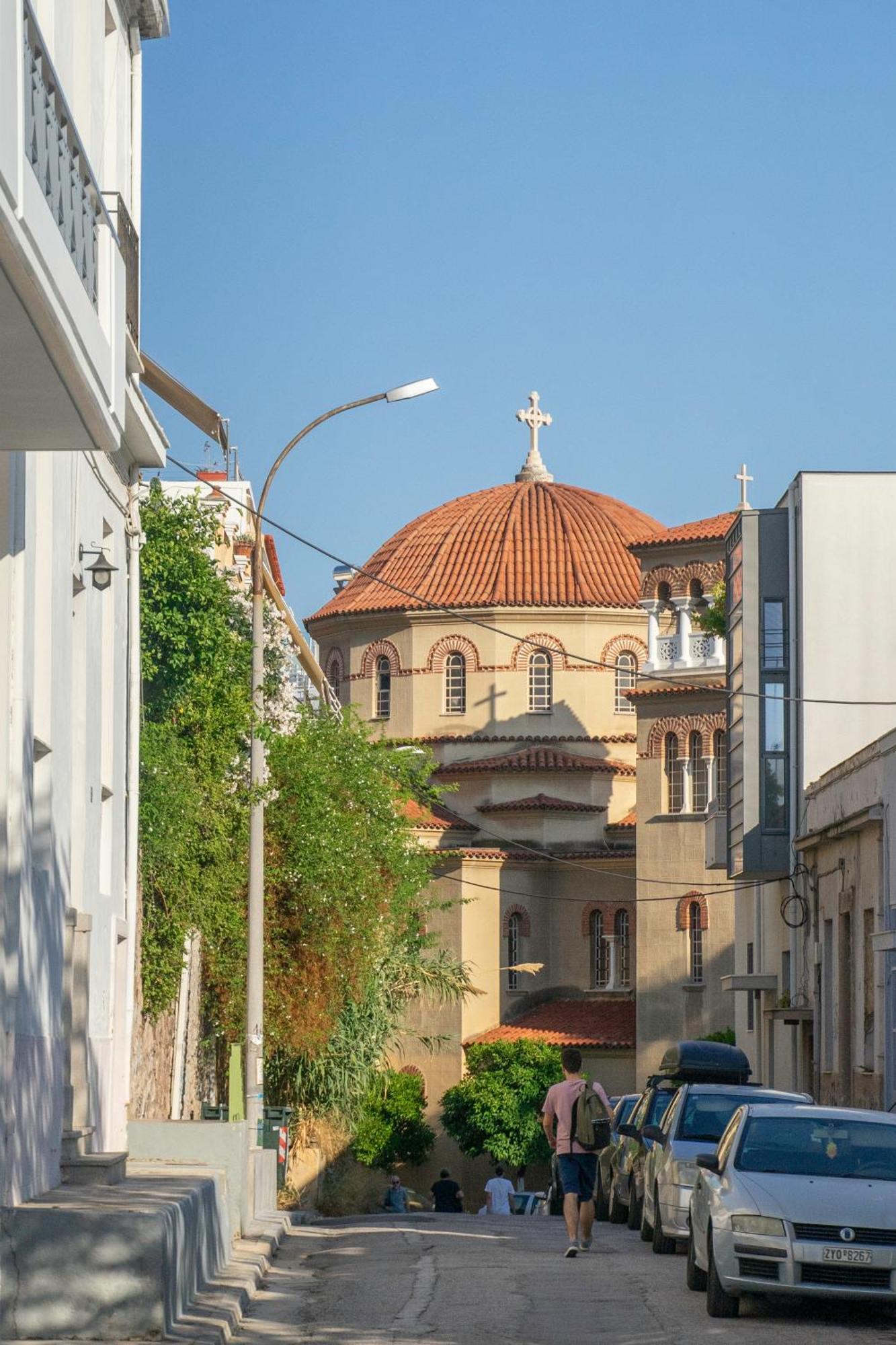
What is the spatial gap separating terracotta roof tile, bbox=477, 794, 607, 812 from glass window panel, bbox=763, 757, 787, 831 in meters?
25.8

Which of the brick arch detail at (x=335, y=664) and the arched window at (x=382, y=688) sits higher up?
the brick arch detail at (x=335, y=664)

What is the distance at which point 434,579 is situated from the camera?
225 ft

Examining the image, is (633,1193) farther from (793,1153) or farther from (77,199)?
(77,199)

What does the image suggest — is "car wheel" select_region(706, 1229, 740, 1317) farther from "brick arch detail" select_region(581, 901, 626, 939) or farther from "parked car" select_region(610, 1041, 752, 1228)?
"brick arch detail" select_region(581, 901, 626, 939)

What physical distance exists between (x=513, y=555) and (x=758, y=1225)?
54.7 meters

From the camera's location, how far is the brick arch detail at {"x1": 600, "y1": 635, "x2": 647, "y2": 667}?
65938mm

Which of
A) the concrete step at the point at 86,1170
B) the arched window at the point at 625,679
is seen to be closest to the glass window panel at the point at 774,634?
the concrete step at the point at 86,1170

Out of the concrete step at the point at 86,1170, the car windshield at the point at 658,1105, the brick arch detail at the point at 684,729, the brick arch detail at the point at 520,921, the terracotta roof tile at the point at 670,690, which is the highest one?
the terracotta roof tile at the point at 670,690

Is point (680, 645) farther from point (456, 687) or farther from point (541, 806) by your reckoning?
point (456, 687)

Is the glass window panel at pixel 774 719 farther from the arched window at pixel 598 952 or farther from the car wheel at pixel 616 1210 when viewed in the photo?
the arched window at pixel 598 952

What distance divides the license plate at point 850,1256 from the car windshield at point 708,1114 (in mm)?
6134

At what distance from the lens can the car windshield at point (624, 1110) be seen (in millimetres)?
29500

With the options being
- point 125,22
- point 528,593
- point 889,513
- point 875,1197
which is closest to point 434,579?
point 528,593

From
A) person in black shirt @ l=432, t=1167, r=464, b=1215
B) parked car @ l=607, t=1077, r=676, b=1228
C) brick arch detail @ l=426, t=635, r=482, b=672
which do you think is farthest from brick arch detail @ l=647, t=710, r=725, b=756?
parked car @ l=607, t=1077, r=676, b=1228
